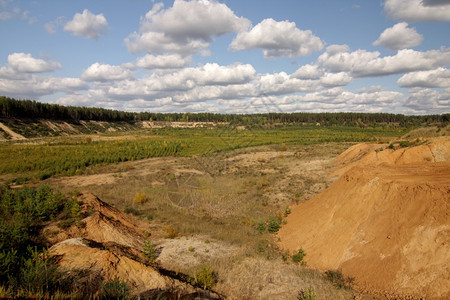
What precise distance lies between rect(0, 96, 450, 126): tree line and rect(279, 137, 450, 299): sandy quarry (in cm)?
6815

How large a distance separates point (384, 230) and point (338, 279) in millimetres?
2560

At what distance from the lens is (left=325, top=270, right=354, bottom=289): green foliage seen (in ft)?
26.7

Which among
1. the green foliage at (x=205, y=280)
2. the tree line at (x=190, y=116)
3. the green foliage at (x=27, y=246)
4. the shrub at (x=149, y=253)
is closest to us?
the green foliage at (x=27, y=246)

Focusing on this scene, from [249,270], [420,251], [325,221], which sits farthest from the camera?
[325,221]

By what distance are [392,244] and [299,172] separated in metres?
16.4

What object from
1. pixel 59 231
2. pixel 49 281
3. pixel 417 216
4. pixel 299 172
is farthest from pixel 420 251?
pixel 299 172

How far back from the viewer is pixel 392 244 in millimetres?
8492

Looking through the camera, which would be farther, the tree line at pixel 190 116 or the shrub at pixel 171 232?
the tree line at pixel 190 116

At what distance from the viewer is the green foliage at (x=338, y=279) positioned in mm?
8152

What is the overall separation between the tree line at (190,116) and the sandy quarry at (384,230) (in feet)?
224

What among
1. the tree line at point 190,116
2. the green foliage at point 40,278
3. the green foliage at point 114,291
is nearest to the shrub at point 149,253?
the green foliage at point 40,278

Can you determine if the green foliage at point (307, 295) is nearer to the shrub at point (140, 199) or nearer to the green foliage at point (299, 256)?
the green foliage at point (299, 256)

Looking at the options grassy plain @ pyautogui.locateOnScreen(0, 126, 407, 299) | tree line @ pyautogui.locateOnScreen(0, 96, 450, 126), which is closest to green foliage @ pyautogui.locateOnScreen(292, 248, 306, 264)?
grassy plain @ pyautogui.locateOnScreen(0, 126, 407, 299)

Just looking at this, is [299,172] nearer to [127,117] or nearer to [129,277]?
[129,277]
